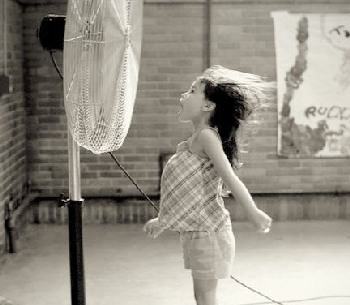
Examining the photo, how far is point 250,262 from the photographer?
17.9 ft

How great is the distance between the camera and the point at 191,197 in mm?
3135

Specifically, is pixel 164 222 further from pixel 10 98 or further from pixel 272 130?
pixel 272 130

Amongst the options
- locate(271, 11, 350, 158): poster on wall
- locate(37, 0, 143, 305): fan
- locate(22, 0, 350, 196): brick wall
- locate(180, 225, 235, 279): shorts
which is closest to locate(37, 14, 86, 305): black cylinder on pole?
locate(37, 0, 143, 305): fan

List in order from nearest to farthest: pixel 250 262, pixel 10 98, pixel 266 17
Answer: pixel 250 262, pixel 10 98, pixel 266 17

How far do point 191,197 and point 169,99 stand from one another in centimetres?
371

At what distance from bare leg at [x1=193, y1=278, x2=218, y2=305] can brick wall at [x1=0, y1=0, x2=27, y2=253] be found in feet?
9.15

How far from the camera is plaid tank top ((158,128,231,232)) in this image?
3.12m

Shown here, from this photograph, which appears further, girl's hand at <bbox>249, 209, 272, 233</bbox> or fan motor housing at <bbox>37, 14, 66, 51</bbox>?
fan motor housing at <bbox>37, 14, 66, 51</bbox>

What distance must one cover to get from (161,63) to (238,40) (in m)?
0.79

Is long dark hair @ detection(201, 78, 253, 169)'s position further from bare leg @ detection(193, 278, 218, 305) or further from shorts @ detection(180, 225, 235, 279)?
bare leg @ detection(193, 278, 218, 305)

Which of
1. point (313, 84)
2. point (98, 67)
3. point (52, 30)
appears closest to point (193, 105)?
point (98, 67)

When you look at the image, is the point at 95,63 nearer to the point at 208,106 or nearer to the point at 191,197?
the point at 208,106

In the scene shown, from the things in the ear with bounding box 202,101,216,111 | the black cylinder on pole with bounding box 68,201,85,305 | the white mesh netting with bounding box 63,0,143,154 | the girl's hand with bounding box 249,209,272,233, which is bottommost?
the black cylinder on pole with bounding box 68,201,85,305

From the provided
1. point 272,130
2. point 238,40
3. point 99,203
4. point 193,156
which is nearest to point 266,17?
point 238,40
